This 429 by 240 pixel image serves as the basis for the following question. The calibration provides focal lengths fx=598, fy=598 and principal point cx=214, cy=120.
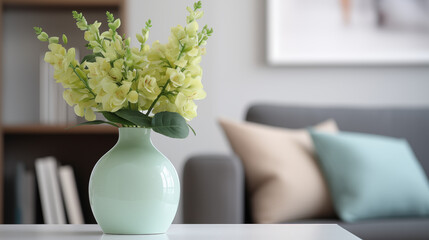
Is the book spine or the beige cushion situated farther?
the book spine

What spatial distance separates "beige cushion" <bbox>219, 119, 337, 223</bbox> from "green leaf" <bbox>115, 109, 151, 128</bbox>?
1.08 metres

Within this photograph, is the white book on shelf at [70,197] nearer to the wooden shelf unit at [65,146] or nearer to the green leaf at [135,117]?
the wooden shelf unit at [65,146]

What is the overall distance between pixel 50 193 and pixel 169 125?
1.72 meters

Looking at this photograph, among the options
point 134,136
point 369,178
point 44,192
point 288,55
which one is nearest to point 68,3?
point 44,192

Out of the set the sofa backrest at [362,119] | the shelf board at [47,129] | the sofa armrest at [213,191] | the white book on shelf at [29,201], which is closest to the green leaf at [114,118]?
the sofa armrest at [213,191]

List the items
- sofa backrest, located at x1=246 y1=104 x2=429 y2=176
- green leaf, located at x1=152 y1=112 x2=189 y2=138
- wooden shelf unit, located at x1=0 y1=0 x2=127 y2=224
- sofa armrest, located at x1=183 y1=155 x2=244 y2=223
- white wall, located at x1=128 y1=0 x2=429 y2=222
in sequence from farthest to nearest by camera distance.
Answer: white wall, located at x1=128 y1=0 x2=429 y2=222, wooden shelf unit, located at x1=0 y1=0 x2=127 y2=224, sofa backrest, located at x1=246 y1=104 x2=429 y2=176, sofa armrest, located at x1=183 y1=155 x2=244 y2=223, green leaf, located at x1=152 y1=112 x2=189 y2=138

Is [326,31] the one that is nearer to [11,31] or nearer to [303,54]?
[303,54]

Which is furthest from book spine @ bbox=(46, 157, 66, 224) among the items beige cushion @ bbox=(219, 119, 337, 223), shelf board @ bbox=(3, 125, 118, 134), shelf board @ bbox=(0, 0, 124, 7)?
beige cushion @ bbox=(219, 119, 337, 223)

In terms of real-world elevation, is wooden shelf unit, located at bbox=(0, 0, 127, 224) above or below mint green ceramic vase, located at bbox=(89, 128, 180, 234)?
below

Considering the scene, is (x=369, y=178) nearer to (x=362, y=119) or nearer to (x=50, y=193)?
(x=362, y=119)

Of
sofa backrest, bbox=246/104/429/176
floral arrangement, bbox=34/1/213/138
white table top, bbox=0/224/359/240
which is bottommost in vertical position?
sofa backrest, bbox=246/104/429/176

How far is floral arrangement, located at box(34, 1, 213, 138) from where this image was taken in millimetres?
911

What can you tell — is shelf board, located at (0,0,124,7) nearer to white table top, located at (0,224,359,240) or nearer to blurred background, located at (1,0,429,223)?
blurred background, located at (1,0,429,223)

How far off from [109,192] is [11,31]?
6.57 ft
